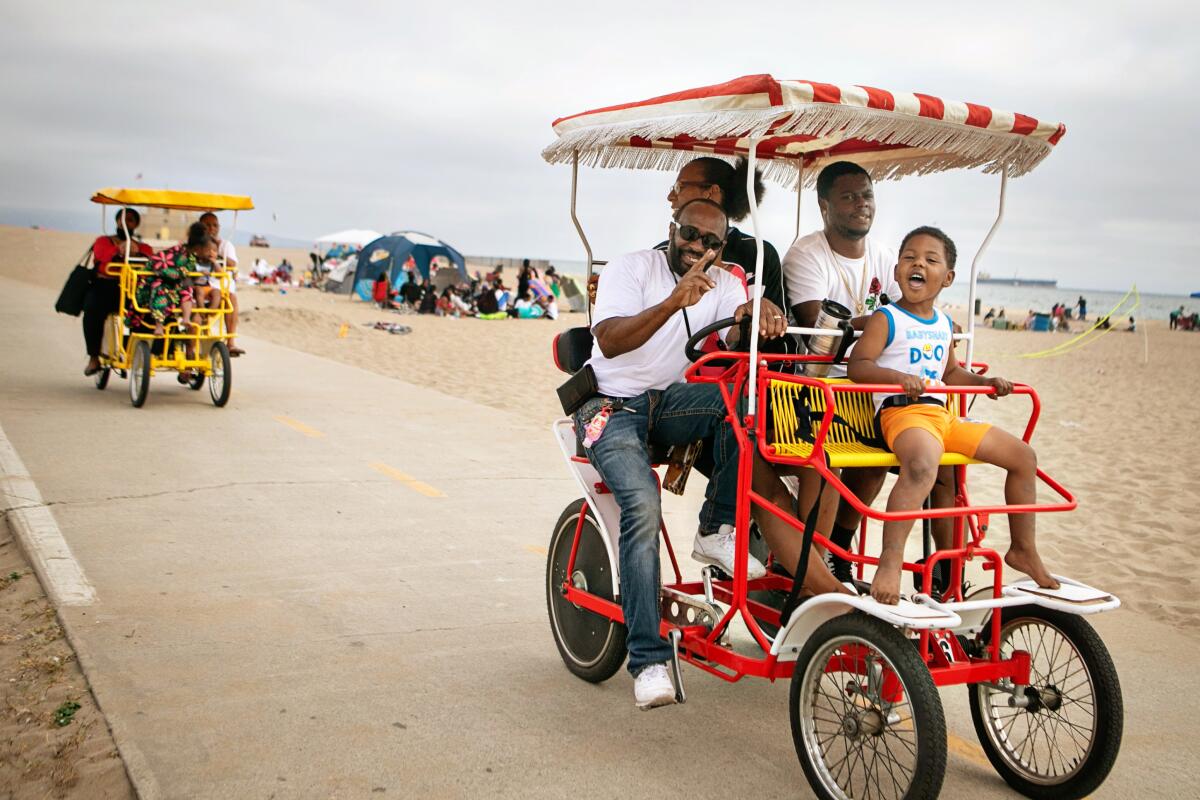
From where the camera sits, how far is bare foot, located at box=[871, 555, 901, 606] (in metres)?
3.26

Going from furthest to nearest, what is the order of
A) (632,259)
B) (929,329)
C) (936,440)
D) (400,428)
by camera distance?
(400,428) → (632,259) → (929,329) → (936,440)

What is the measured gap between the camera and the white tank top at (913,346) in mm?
3789

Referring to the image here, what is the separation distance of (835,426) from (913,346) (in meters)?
0.40

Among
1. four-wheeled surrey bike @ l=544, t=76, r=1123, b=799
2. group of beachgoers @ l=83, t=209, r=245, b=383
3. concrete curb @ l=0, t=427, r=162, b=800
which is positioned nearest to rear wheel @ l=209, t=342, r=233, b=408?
group of beachgoers @ l=83, t=209, r=245, b=383

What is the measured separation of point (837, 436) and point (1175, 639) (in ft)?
9.14

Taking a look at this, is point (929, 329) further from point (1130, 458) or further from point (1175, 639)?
point (1130, 458)

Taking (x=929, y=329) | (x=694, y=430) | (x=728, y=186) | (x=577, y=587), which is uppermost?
(x=728, y=186)

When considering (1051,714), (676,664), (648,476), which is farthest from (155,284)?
(1051,714)

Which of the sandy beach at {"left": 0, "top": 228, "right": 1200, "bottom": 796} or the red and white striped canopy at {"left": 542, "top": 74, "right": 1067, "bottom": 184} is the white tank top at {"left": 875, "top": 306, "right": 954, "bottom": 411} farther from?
the sandy beach at {"left": 0, "top": 228, "right": 1200, "bottom": 796}

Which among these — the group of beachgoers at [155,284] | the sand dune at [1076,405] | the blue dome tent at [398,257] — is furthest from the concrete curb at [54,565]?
the blue dome tent at [398,257]

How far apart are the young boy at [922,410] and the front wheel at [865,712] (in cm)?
17

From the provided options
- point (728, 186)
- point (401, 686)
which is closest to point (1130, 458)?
point (728, 186)

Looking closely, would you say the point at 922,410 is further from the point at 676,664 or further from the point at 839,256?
the point at 676,664

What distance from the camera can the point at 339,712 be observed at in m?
4.01
